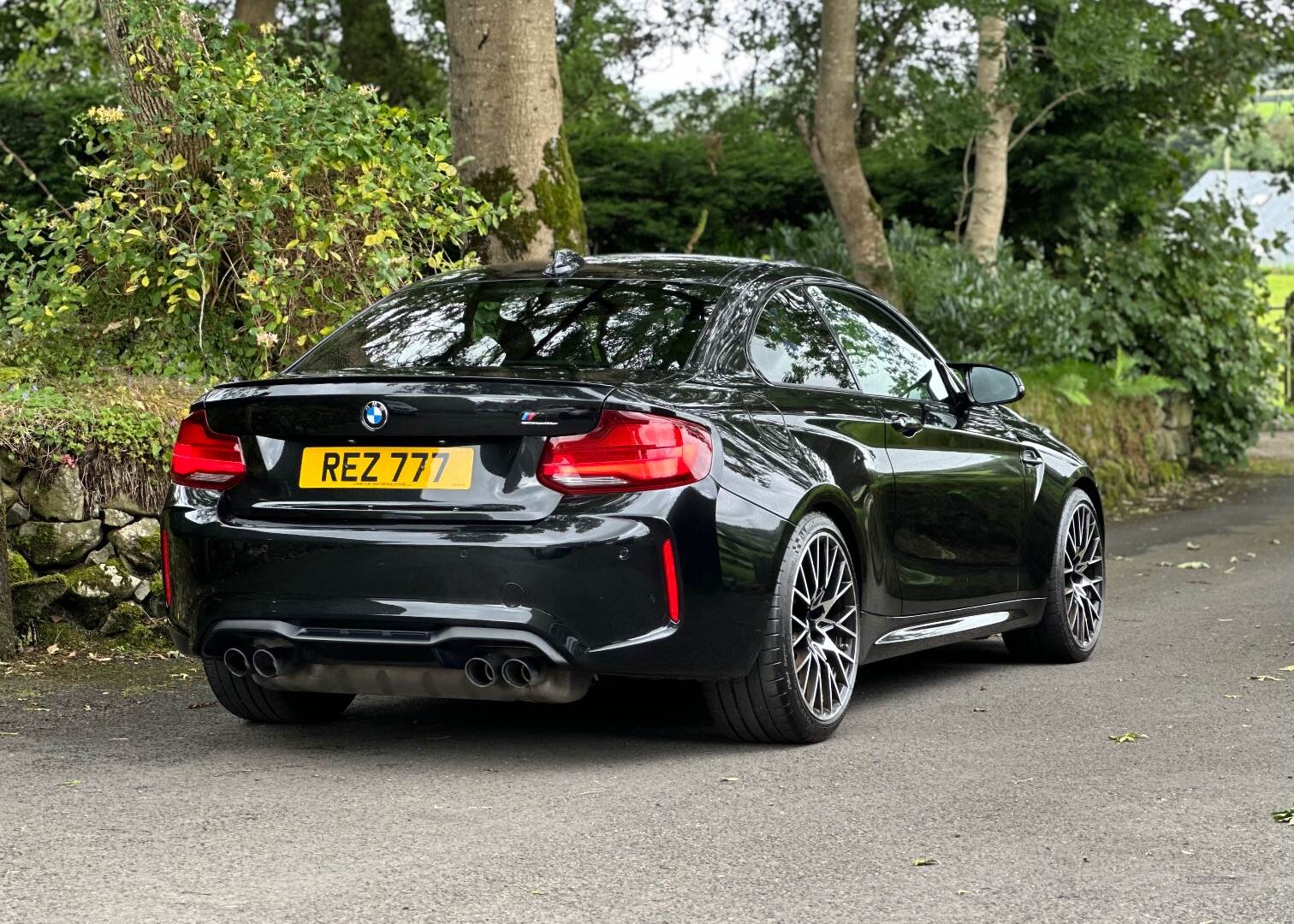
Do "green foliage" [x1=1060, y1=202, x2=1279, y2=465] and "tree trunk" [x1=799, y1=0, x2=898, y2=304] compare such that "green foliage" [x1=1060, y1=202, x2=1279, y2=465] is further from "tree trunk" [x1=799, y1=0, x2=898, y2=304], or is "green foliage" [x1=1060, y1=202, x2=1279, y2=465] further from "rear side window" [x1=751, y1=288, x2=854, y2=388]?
"rear side window" [x1=751, y1=288, x2=854, y2=388]

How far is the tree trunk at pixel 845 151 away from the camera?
14922 mm

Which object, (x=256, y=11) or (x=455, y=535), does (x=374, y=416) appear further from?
(x=256, y=11)

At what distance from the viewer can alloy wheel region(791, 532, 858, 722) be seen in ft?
18.2

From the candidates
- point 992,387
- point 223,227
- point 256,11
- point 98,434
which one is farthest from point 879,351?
point 256,11

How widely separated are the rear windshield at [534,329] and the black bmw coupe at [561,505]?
11mm

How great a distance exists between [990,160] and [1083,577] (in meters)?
9.25

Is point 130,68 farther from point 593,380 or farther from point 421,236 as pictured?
point 593,380

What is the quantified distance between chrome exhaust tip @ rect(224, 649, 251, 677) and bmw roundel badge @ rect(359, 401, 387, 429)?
31.5 inches

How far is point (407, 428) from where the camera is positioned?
5.08 m

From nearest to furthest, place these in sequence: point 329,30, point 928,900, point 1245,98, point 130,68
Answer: point 928,900 → point 130,68 → point 1245,98 → point 329,30

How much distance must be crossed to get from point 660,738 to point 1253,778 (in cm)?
182

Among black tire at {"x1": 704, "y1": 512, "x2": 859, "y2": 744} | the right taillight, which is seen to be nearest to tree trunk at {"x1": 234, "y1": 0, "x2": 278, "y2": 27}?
black tire at {"x1": 704, "y1": 512, "x2": 859, "y2": 744}

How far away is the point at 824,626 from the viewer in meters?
5.70

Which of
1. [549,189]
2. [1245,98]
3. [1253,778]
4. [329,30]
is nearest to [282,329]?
[549,189]
